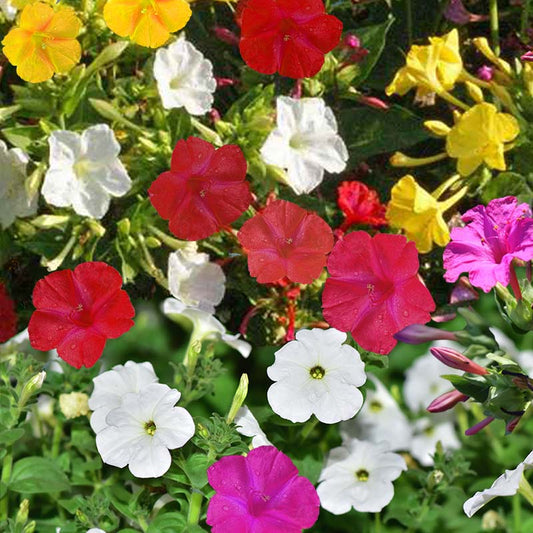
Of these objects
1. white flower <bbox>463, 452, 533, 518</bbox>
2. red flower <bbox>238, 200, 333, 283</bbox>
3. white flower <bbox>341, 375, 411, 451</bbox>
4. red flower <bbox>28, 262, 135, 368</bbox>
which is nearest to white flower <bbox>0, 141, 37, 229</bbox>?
red flower <bbox>28, 262, 135, 368</bbox>

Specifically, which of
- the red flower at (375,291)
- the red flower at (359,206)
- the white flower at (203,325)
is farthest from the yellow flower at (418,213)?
the white flower at (203,325)

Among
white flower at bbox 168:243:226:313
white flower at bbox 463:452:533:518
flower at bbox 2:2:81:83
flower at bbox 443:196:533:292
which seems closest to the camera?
white flower at bbox 463:452:533:518

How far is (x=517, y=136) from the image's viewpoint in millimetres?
1258

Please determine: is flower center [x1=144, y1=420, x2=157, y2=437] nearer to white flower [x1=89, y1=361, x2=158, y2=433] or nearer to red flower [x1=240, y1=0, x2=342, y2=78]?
white flower [x1=89, y1=361, x2=158, y2=433]

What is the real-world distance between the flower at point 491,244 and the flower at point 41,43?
0.47 m

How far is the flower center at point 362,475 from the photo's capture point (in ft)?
3.99

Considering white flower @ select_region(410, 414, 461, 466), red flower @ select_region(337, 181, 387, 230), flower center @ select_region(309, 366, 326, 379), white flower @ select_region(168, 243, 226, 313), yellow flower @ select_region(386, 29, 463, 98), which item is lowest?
white flower @ select_region(410, 414, 461, 466)

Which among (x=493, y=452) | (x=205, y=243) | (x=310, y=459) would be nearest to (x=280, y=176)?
(x=205, y=243)

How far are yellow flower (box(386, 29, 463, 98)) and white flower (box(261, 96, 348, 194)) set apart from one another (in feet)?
0.37

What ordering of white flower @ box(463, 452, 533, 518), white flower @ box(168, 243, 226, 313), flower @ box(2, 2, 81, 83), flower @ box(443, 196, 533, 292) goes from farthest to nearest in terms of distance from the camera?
1. white flower @ box(168, 243, 226, 313)
2. flower @ box(2, 2, 81, 83)
3. flower @ box(443, 196, 533, 292)
4. white flower @ box(463, 452, 533, 518)

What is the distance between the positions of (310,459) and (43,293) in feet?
1.24

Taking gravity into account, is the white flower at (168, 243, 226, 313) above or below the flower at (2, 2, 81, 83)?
below

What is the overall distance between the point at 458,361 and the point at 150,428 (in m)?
0.32

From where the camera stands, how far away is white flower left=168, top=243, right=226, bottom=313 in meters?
1.23
